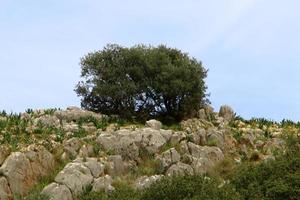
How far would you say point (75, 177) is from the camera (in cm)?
3831

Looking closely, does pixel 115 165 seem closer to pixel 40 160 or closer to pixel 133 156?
pixel 133 156

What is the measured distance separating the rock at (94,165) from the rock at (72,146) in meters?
1.42

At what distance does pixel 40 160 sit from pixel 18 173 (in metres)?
1.75

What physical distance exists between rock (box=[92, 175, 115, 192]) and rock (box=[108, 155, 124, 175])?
1.41 metres

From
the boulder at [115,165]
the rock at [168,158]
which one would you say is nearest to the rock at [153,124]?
the rock at [168,158]

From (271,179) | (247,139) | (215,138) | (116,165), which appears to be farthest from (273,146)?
(116,165)

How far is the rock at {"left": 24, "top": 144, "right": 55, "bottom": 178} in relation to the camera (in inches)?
1565

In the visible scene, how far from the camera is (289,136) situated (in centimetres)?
4484

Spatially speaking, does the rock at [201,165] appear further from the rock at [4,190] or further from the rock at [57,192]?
the rock at [4,190]

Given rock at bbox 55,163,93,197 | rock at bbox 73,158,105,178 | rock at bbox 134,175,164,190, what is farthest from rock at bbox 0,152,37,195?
rock at bbox 134,175,164,190

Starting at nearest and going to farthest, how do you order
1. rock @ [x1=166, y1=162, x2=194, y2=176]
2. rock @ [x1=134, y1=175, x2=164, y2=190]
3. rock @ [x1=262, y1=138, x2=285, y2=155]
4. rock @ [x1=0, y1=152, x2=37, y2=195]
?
1. rock @ [x1=0, y1=152, x2=37, y2=195]
2. rock @ [x1=134, y1=175, x2=164, y2=190]
3. rock @ [x1=166, y1=162, x2=194, y2=176]
4. rock @ [x1=262, y1=138, x2=285, y2=155]

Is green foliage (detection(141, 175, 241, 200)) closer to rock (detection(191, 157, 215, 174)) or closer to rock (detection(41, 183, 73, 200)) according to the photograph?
rock (detection(41, 183, 73, 200))

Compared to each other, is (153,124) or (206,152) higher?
(153,124)

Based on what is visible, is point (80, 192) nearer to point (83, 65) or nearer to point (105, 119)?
point (105, 119)
